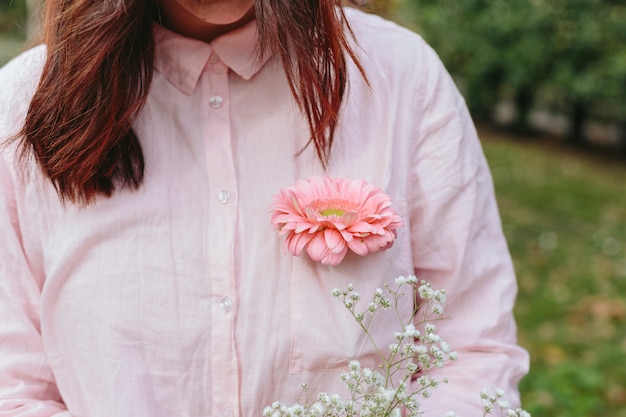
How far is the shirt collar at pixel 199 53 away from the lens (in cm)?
182

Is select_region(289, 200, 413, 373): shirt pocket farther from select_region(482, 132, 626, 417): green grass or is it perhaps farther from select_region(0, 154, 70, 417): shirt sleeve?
select_region(482, 132, 626, 417): green grass

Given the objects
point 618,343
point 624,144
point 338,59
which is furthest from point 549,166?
point 338,59

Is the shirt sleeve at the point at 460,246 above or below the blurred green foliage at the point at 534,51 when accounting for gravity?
above

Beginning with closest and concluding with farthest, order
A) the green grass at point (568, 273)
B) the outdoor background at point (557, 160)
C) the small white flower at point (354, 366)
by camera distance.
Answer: the small white flower at point (354, 366), the green grass at point (568, 273), the outdoor background at point (557, 160)

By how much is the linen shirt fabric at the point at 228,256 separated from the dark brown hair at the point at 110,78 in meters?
0.06

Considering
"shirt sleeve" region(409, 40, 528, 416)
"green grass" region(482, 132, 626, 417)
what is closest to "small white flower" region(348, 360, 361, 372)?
"shirt sleeve" region(409, 40, 528, 416)

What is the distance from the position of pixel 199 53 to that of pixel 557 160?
752 centimetres

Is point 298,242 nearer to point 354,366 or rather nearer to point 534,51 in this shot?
point 354,366

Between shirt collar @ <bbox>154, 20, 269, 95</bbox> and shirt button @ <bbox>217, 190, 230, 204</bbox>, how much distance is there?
227 mm

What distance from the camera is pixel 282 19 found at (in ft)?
5.42

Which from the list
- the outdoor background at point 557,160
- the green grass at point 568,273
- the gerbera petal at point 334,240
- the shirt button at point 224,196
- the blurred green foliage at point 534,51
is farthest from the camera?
the blurred green foliage at point 534,51

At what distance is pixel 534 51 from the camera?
28.1 feet

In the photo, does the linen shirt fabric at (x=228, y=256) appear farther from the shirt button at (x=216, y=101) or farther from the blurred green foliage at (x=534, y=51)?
the blurred green foliage at (x=534, y=51)

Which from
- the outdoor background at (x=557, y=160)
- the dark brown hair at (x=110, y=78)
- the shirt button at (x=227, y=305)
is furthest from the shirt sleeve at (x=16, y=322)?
the outdoor background at (x=557, y=160)
